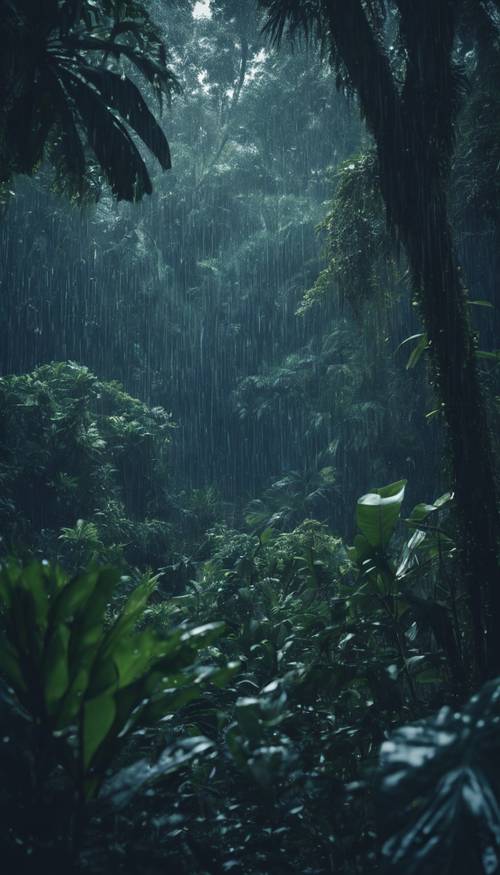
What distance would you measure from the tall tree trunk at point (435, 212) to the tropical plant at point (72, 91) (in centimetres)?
168

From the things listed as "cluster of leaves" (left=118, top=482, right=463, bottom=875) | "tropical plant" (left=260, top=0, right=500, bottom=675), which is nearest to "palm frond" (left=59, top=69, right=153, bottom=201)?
"tropical plant" (left=260, top=0, right=500, bottom=675)

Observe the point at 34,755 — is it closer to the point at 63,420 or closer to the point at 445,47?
the point at 445,47

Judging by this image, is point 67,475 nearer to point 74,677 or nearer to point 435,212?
point 435,212

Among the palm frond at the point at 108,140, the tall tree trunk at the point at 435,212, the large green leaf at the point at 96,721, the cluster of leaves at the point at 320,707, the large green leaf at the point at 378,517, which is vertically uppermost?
the palm frond at the point at 108,140

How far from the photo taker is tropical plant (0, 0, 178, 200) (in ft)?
12.7

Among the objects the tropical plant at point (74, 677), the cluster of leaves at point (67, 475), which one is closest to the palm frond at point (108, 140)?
the tropical plant at point (74, 677)

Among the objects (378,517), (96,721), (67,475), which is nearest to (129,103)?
(378,517)

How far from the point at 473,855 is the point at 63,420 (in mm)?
9156

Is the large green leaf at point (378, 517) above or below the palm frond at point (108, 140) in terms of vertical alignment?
below

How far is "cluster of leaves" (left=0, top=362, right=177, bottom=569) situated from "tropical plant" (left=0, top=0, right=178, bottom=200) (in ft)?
15.4

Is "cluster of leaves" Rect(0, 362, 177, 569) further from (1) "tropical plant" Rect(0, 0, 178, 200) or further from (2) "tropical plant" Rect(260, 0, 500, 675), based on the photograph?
(2) "tropical plant" Rect(260, 0, 500, 675)

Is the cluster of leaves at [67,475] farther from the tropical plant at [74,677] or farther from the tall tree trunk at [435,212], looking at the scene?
the tropical plant at [74,677]

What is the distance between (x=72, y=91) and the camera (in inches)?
166

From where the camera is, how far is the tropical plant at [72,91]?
3.86m
